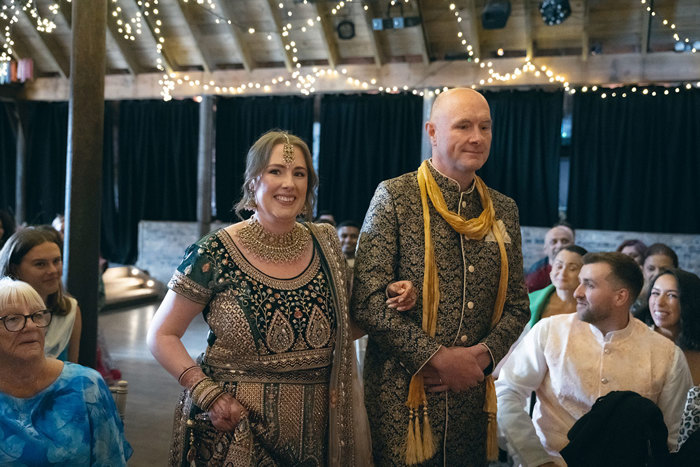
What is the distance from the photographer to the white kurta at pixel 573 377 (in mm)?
2586

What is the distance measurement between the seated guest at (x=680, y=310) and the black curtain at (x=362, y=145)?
20.3ft

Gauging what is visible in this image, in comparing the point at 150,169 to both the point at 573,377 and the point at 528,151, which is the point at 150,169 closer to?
the point at 528,151

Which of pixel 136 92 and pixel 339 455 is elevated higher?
pixel 136 92

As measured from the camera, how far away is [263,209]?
7.14 feet

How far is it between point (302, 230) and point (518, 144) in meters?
7.19

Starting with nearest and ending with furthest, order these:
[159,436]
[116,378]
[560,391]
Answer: [560,391], [159,436], [116,378]

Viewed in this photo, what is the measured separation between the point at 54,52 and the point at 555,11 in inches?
276

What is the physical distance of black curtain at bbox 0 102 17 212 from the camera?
11.9m

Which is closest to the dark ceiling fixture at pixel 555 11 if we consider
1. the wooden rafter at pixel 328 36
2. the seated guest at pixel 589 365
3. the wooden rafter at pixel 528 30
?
the wooden rafter at pixel 528 30

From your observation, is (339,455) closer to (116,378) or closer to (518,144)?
(116,378)

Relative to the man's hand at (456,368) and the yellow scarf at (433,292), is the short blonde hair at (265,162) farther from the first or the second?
the man's hand at (456,368)

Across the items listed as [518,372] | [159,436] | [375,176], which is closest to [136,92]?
[375,176]

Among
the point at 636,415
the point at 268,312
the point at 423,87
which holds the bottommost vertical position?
the point at 636,415

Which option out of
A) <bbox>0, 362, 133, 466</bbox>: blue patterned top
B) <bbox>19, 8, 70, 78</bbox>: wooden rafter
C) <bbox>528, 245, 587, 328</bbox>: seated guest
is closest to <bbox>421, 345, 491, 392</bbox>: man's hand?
<bbox>0, 362, 133, 466</bbox>: blue patterned top
